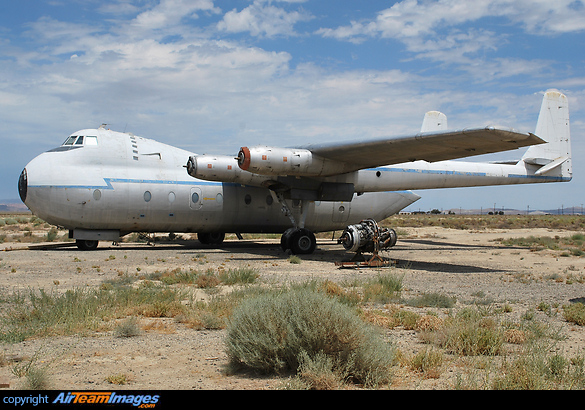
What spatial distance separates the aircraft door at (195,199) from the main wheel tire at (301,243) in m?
4.41

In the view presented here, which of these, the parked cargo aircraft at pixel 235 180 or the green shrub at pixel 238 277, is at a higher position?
the parked cargo aircraft at pixel 235 180

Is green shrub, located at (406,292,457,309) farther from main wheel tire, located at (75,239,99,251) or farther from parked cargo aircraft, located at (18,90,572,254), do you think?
main wheel tire, located at (75,239,99,251)

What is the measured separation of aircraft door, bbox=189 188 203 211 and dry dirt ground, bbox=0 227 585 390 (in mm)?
2207

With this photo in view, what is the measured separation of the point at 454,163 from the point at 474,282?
12.2 metres

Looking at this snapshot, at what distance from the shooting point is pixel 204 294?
36.0 feet

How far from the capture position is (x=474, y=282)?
43.9 feet

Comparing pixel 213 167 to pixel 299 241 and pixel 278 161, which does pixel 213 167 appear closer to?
pixel 278 161

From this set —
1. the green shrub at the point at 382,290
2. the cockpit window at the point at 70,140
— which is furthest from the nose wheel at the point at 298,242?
→ the cockpit window at the point at 70,140

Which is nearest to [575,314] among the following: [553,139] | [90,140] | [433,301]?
[433,301]

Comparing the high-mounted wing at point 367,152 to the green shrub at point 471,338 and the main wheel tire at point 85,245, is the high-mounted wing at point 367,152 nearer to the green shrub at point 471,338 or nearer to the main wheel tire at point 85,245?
the main wheel tire at point 85,245

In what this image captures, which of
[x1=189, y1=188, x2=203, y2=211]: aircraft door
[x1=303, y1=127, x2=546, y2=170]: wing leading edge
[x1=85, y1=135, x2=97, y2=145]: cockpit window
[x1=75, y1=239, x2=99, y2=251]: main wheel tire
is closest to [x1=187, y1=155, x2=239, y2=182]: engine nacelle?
[x1=189, y1=188, x2=203, y2=211]: aircraft door

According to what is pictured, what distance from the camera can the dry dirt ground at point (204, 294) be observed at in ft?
17.9
